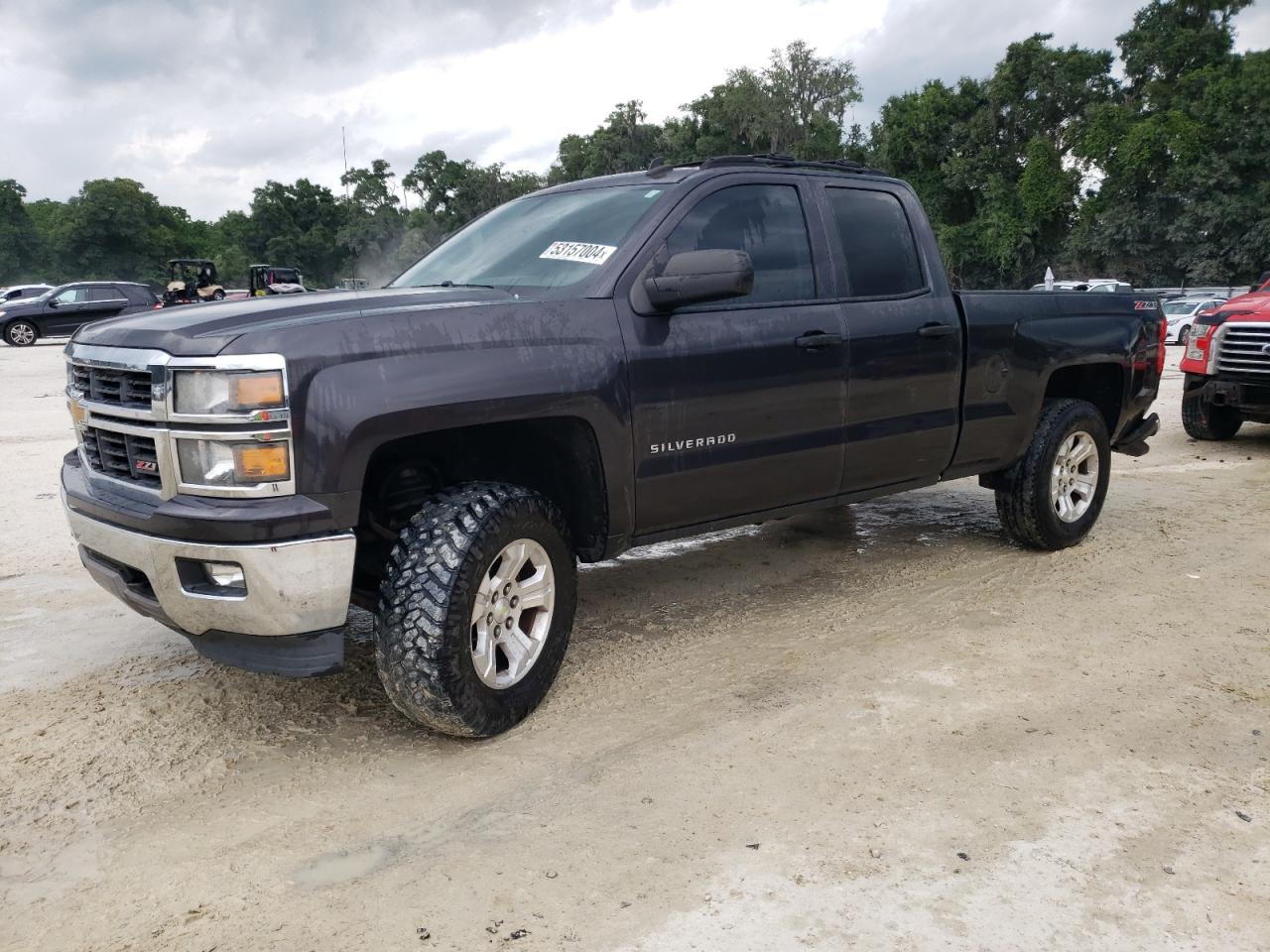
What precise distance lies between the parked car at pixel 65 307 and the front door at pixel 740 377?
23.6m

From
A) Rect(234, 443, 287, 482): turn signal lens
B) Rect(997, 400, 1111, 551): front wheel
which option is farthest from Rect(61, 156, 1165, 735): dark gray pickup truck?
Rect(997, 400, 1111, 551): front wheel

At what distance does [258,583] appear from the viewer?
2.94 m

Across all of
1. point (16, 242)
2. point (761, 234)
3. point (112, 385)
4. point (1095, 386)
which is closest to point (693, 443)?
point (761, 234)

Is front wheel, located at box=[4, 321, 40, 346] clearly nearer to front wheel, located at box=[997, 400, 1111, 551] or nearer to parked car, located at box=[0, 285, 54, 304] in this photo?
parked car, located at box=[0, 285, 54, 304]

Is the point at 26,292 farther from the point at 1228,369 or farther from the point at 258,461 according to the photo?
the point at 258,461

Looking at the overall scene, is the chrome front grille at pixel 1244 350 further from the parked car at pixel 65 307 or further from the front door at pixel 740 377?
the parked car at pixel 65 307

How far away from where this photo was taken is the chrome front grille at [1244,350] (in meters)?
8.86

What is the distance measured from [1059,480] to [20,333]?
26.0 metres

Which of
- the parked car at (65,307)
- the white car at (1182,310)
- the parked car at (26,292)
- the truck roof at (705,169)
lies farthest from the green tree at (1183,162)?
the truck roof at (705,169)

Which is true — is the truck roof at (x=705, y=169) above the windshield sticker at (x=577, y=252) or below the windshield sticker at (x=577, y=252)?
above

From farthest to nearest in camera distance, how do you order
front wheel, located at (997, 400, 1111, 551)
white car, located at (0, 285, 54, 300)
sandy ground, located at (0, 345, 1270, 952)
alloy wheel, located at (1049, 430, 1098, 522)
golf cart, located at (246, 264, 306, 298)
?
1. white car, located at (0, 285, 54, 300)
2. golf cart, located at (246, 264, 306, 298)
3. alloy wheel, located at (1049, 430, 1098, 522)
4. front wheel, located at (997, 400, 1111, 551)
5. sandy ground, located at (0, 345, 1270, 952)

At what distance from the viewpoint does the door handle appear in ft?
13.8

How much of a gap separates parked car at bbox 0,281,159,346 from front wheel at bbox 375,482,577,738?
78.9 feet

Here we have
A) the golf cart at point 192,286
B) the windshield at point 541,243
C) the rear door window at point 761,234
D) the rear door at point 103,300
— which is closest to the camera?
the windshield at point 541,243
